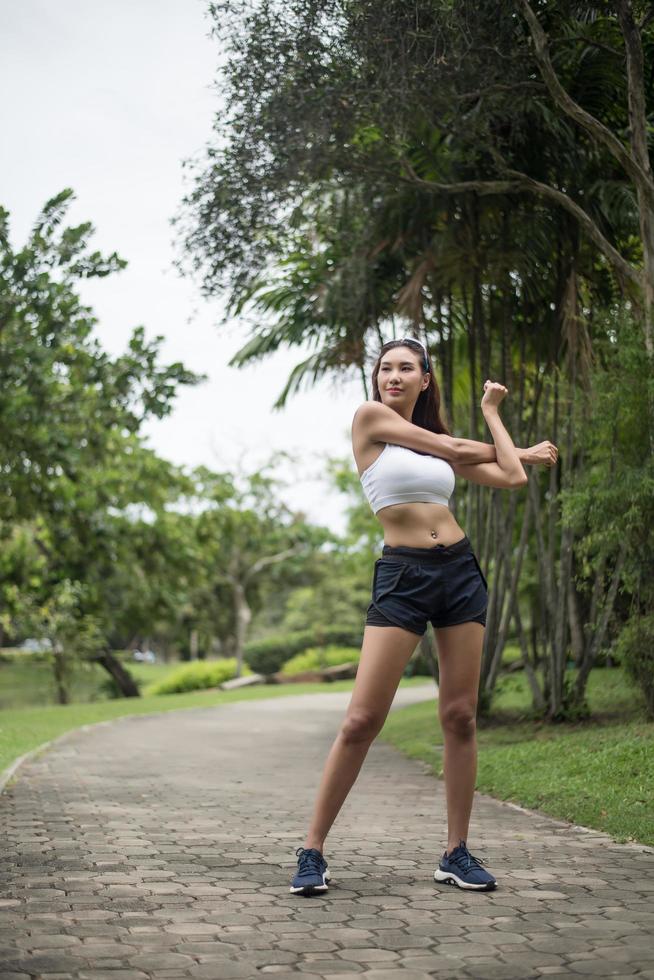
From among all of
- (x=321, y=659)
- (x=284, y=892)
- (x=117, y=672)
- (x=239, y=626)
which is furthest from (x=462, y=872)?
(x=239, y=626)

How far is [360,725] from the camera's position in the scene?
4133 mm

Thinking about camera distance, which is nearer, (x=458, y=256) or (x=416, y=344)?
(x=416, y=344)

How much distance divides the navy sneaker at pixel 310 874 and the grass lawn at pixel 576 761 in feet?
6.65

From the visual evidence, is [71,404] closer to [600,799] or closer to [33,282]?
[33,282]

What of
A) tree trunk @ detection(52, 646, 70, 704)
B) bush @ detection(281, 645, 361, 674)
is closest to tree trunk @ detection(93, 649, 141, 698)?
tree trunk @ detection(52, 646, 70, 704)

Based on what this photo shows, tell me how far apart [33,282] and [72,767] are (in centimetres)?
625

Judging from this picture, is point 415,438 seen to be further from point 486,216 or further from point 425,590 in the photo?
point 486,216

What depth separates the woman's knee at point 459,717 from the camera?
4.25 meters

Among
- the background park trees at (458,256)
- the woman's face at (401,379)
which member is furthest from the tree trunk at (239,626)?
the woman's face at (401,379)

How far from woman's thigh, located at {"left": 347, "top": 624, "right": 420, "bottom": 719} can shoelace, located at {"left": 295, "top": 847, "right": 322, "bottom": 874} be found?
57 centimetres

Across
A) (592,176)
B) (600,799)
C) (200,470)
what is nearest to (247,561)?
(200,470)

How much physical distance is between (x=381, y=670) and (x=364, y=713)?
180 mm

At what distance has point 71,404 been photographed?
45.9ft

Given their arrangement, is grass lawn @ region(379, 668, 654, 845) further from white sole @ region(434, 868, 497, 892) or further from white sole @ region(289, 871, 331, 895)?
white sole @ region(289, 871, 331, 895)
